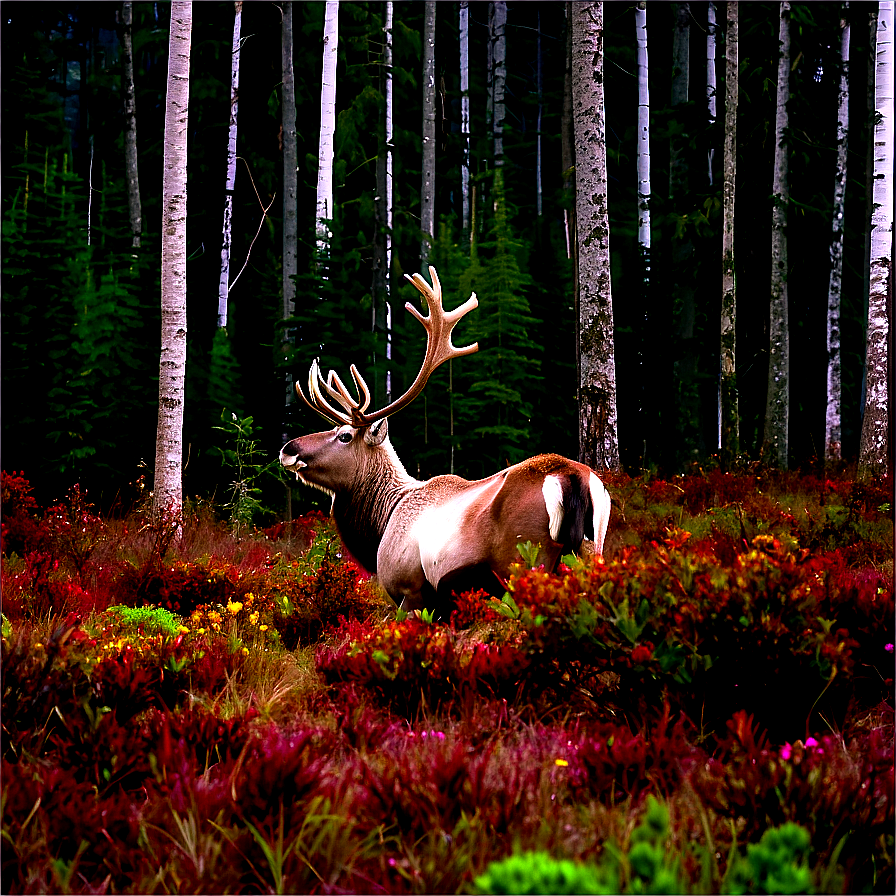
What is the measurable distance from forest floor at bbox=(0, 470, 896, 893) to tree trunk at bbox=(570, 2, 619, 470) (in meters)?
5.21

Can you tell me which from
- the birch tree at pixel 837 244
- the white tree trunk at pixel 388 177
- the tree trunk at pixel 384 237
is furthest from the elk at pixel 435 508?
the birch tree at pixel 837 244

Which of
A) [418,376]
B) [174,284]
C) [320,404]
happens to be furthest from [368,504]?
[174,284]

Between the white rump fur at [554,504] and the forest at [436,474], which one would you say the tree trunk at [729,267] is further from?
the white rump fur at [554,504]

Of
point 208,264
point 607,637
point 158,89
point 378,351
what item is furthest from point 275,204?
point 607,637

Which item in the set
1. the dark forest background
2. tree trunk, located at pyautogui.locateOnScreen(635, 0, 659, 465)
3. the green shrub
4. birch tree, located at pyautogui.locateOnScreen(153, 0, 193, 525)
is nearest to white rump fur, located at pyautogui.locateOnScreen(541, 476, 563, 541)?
the green shrub

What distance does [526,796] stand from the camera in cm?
286

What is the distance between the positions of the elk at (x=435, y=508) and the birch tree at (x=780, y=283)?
10.3 metres

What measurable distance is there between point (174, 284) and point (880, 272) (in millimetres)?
9633

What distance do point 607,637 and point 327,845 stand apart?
155cm

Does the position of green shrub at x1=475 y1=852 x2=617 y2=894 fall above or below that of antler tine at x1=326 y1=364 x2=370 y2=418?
below

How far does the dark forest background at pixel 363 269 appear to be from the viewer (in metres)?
14.1

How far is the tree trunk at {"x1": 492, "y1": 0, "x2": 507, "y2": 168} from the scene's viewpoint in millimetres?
27344

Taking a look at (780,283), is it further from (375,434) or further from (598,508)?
(598,508)

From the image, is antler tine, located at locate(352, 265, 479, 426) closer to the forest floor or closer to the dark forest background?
the forest floor
